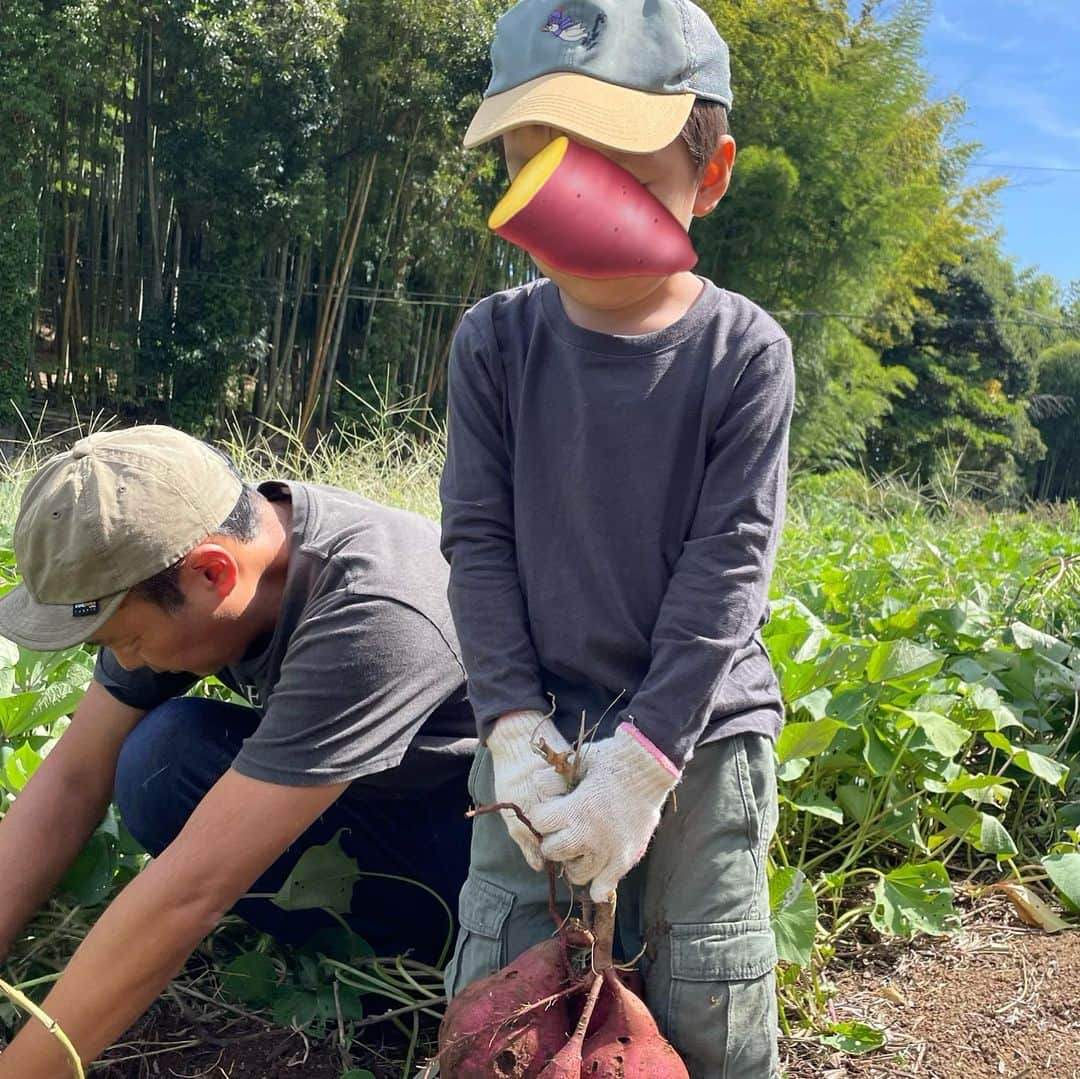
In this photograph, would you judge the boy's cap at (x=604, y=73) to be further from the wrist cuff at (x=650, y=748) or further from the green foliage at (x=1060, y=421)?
the green foliage at (x=1060, y=421)

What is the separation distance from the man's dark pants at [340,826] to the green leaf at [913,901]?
2.29ft

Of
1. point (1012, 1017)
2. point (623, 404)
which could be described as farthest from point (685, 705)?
point (1012, 1017)

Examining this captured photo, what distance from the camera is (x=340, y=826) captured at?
177 cm

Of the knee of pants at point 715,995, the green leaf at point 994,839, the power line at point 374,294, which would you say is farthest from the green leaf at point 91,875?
the power line at point 374,294

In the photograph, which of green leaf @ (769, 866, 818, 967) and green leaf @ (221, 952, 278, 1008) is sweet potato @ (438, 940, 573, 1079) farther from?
green leaf @ (221, 952, 278, 1008)

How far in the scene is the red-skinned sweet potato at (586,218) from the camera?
1.12 m

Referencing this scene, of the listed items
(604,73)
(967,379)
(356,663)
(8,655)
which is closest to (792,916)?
(356,663)

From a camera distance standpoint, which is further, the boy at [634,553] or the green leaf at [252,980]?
the green leaf at [252,980]

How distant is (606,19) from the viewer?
1166 millimetres

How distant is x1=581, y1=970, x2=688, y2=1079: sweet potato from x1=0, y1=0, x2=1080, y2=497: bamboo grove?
11792 millimetres

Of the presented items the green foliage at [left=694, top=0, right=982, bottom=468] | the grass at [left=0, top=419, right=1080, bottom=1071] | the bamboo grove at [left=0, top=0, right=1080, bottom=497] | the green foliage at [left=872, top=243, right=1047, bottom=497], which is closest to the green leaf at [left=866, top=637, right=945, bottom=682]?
the grass at [left=0, top=419, right=1080, bottom=1071]

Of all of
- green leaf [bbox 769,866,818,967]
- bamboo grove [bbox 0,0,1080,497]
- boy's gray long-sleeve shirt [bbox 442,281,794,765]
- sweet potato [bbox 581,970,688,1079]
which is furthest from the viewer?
bamboo grove [bbox 0,0,1080,497]

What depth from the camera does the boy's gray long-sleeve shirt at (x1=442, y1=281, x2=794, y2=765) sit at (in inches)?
47.3

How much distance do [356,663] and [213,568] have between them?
0.23 metres
